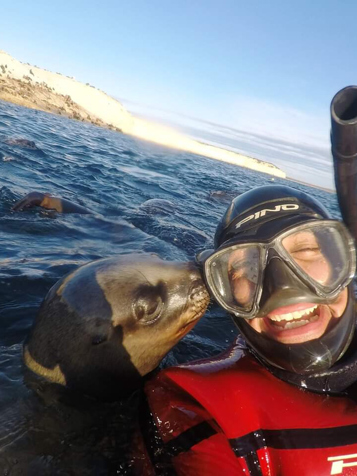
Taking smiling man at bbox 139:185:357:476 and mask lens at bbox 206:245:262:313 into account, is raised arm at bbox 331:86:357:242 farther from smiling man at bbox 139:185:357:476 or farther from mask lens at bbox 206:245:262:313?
mask lens at bbox 206:245:262:313

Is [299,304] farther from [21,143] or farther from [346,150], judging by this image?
[21,143]

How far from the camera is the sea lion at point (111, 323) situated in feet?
8.61

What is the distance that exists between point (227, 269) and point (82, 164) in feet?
39.7

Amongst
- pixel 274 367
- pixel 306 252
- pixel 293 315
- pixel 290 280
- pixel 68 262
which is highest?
pixel 306 252

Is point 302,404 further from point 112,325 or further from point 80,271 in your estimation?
point 80,271

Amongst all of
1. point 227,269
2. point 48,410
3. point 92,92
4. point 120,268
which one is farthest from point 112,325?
point 92,92

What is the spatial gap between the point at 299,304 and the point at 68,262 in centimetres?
340

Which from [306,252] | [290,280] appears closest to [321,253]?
[306,252]

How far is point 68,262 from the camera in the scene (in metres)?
5.02

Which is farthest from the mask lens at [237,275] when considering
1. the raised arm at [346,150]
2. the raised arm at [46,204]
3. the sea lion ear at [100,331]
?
the raised arm at [46,204]

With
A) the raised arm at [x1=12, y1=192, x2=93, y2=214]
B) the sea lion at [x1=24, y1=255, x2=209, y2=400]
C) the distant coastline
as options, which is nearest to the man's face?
the sea lion at [x1=24, y1=255, x2=209, y2=400]

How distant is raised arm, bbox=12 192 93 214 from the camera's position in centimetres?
666

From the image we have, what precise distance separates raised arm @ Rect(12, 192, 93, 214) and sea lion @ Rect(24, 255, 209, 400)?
167 inches

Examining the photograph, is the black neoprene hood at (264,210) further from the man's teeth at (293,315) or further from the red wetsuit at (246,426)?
the red wetsuit at (246,426)
